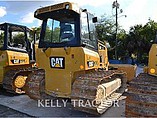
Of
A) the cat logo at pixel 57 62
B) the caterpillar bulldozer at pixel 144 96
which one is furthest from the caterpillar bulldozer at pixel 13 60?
the caterpillar bulldozer at pixel 144 96

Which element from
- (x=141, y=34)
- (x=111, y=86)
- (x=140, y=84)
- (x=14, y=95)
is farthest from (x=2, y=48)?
(x=141, y=34)

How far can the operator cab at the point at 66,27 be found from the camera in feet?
16.1

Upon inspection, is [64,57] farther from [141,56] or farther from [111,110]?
[141,56]

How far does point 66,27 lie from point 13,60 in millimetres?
2975

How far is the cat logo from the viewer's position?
5.04 metres

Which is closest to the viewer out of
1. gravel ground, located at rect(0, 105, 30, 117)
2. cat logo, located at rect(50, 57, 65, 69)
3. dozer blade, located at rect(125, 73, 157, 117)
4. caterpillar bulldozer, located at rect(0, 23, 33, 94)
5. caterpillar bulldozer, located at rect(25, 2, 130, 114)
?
dozer blade, located at rect(125, 73, 157, 117)

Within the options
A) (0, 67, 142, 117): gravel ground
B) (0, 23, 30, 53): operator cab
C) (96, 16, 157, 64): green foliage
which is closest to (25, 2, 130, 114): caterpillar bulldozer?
(0, 67, 142, 117): gravel ground

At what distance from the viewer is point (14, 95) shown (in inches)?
292

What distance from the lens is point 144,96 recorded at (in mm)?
3602

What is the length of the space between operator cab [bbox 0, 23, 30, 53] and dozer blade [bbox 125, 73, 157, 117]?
494 centimetres

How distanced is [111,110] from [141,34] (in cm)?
1853

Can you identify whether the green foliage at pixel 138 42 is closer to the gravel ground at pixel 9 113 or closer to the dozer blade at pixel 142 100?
the gravel ground at pixel 9 113

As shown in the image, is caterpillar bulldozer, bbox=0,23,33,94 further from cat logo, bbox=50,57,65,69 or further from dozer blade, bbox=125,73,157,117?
dozer blade, bbox=125,73,157,117

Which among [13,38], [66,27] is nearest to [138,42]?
[13,38]
